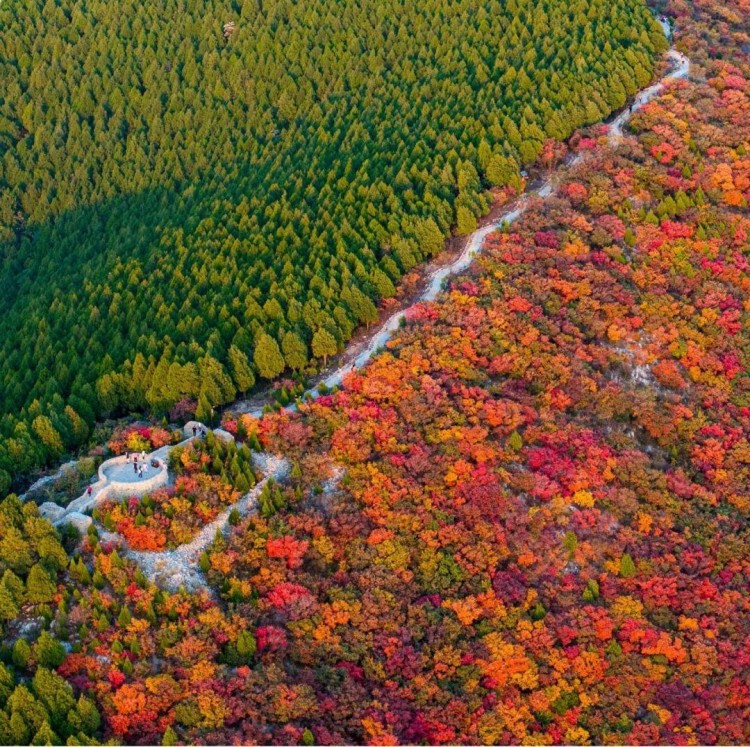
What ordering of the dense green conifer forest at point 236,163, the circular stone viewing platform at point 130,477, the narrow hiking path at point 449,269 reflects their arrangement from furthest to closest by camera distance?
the dense green conifer forest at point 236,163 < the narrow hiking path at point 449,269 < the circular stone viewing platform at point 130,477

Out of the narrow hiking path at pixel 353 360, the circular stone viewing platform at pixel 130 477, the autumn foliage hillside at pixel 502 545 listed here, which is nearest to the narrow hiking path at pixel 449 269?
the narrow hiking path at pixel 353 360

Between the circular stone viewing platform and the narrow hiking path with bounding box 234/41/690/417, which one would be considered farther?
the narrow hiking path with bounding box 234/41/690/417

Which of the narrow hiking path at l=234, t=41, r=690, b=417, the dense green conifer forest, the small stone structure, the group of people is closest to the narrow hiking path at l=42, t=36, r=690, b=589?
the narrow hiking path at l=234, t=41, r=690, b=417

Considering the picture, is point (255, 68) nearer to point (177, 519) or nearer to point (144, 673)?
point (177, 519)

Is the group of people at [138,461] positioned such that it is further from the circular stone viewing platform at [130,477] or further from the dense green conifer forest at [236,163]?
the dense green conifer forest at [236,163]

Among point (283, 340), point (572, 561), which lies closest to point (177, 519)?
point (283, 340)

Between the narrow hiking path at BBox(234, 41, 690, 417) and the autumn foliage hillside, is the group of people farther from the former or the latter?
the narrow hiking path at BBox(234, 41, 690, 417)

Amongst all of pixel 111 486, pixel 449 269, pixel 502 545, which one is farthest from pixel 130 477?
pixel 449 269
